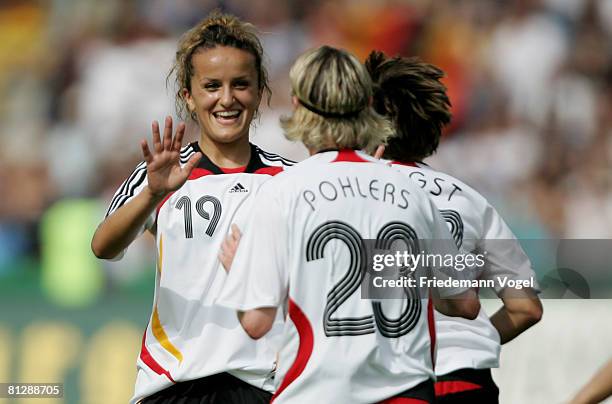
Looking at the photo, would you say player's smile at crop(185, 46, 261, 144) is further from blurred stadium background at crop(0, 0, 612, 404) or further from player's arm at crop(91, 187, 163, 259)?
blurred stadium background at crop(0, 0, 612, 404)

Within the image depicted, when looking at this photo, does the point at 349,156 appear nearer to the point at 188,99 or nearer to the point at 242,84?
the point at 242,84

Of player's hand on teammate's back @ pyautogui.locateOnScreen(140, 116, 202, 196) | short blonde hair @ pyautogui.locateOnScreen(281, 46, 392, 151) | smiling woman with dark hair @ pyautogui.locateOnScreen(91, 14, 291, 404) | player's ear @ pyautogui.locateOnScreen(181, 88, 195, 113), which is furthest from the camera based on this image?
player's ear @ pyautogui.locateOnScreen(181, 88, 195, 113)

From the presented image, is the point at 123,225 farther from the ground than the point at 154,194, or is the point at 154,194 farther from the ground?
the point at 154,194

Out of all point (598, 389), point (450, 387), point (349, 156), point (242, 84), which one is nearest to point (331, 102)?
point (349, 156)

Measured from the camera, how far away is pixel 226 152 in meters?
4.37

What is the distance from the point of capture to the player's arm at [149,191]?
369cm

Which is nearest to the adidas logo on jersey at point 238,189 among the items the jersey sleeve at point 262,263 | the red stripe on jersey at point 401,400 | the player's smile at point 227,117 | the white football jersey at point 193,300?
the white football jersey at point 193,300

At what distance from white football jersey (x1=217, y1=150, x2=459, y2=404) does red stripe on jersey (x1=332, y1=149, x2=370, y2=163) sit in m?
0.04

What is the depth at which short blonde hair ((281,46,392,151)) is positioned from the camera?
10.9 feet

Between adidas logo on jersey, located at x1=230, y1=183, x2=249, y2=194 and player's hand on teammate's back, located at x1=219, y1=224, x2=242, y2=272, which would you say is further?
adidas logo on jersey, located at x1=230, y1=183, x2=249, y2=194

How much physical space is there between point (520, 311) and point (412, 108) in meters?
0.93

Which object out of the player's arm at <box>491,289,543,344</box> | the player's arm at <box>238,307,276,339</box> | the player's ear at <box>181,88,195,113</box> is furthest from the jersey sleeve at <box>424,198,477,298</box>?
the player's ear at <box>181,88,195,113</box>

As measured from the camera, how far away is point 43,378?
7004mm

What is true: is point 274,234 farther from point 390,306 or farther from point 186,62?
point 186,62
